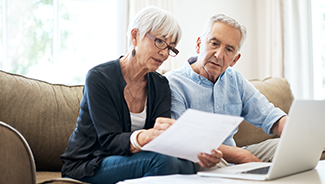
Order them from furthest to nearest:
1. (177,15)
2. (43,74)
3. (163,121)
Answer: (177,15)
(43,74)
(163,121)

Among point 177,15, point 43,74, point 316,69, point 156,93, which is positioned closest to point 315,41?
point 316,69

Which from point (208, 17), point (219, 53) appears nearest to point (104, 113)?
point (219, 53)

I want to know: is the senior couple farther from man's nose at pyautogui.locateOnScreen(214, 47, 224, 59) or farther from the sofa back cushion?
the sofa back cushion

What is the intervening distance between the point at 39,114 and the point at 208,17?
260 cm

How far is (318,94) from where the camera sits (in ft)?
10.5

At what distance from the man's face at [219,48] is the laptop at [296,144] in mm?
597

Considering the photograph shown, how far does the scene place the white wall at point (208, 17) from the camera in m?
3.29

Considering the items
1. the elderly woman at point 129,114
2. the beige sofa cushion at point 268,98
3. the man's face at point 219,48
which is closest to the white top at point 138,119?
the elderly woman at point 129,114

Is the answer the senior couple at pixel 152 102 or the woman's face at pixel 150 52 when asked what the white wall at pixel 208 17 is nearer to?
the senior couple at pixel 152 102

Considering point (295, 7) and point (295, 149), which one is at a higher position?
point (295, 7)

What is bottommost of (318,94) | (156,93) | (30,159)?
(318,94)

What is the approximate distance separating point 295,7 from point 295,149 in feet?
10.3

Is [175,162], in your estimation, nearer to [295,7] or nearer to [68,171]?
[68,171]

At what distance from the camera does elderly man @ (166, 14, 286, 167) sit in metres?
1.28
